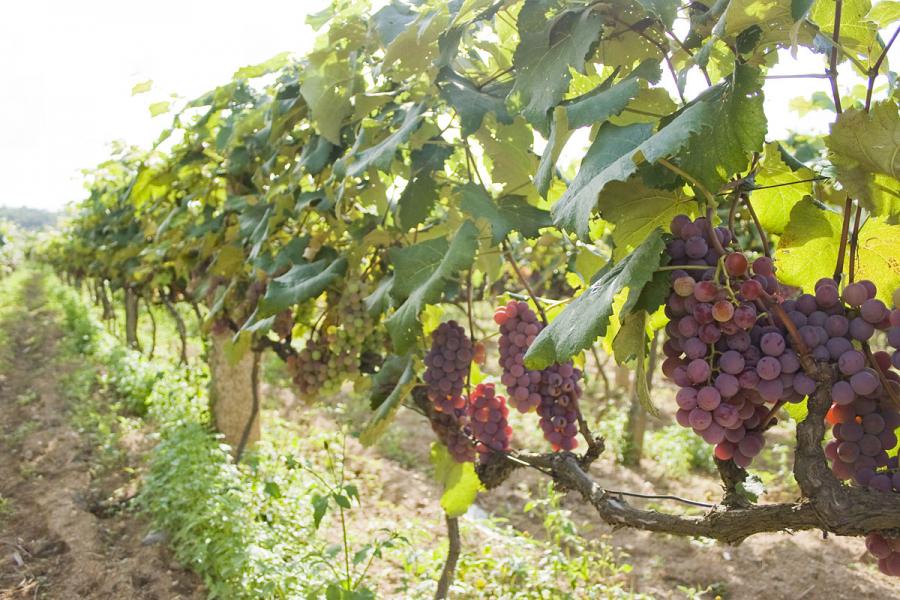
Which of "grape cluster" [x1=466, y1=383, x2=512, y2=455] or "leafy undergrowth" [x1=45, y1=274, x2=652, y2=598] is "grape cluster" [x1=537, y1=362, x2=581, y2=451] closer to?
"grape cluster" [x1=466, y1=383, x2=512, y2=455]

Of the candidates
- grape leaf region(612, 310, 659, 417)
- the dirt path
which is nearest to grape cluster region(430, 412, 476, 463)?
grape leaf region(612, 310, 659, 417)

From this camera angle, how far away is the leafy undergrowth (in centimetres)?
334

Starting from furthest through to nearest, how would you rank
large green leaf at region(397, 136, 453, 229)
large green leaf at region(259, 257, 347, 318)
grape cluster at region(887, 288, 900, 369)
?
large green leaf at region(259, 257, 347, 318) → large green leaf at region(397, 136, 453, 229) → grape cluster at region(887, 288, 900, 369)

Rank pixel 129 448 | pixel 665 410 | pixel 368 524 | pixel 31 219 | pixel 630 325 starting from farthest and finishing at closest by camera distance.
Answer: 1. pixel 31 219
2. pixel 665 410
3. pixel 129 448
4. pixel 368 524
5. pixel 630 325

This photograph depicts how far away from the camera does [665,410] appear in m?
8.89

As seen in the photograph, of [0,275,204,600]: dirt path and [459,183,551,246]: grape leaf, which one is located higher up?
[459,183,551,246]: grape leaf

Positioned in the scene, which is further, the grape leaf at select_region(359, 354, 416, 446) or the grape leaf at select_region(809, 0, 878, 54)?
the grape leaf at select_region(359, 354, 416, 446)

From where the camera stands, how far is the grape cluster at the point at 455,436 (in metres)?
2.31

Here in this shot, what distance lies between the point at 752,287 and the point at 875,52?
518 millimetres

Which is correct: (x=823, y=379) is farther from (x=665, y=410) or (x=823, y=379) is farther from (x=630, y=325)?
(x=665, y=410)

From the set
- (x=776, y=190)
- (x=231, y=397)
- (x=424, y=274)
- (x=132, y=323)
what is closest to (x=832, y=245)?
(x=776, y=190)

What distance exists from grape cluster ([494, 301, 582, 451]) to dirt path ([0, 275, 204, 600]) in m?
2.65

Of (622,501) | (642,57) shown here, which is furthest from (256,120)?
(622,501)

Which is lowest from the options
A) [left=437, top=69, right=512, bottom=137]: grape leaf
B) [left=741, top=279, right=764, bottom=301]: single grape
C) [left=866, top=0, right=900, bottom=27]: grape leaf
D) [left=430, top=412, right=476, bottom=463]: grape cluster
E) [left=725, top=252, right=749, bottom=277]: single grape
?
[left=430, top=412, right=476, bottom=463]: grape cluster
